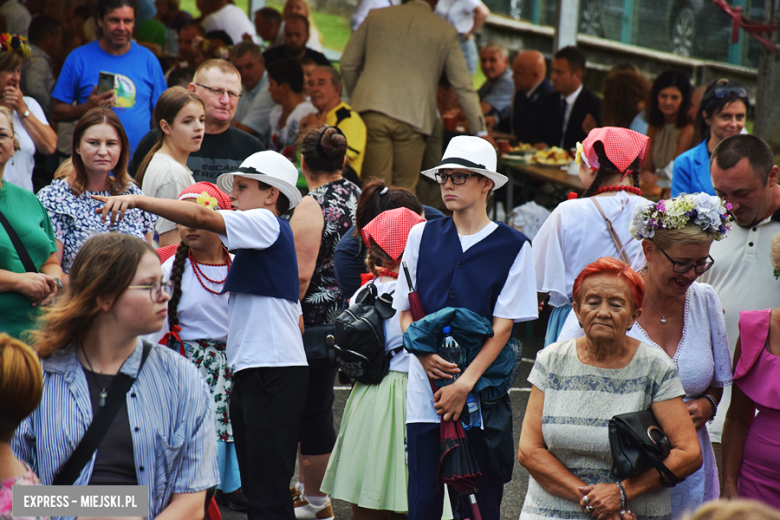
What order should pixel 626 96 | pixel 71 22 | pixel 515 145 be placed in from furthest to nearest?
1. pixel 71 22
2. pixel 515 145
3. pixel 626 96

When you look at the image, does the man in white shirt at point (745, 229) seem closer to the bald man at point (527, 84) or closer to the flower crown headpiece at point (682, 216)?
the flower crown headpiece at point (682, 216)

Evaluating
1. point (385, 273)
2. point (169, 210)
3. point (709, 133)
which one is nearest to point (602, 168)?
point (385, 273)

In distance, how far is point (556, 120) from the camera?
941 cm

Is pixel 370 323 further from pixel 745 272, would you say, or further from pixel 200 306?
pixel 745 272

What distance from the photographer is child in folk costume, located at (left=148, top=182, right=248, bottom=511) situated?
3.70 metres

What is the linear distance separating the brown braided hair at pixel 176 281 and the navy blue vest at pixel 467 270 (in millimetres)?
1137

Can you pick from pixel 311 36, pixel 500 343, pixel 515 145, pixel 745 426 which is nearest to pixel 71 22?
pixel 311 36

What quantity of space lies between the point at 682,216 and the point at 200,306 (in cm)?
211

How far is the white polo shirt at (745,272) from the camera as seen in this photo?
3.73m

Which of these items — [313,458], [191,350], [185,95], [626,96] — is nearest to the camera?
[191,350]

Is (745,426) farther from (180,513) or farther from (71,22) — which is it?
(71,22)

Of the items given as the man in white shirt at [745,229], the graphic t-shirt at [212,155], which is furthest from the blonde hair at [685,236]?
the graphic t-shirt at [212,155]

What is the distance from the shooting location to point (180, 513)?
2.30 meters

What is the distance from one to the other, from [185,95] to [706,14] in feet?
48.6
